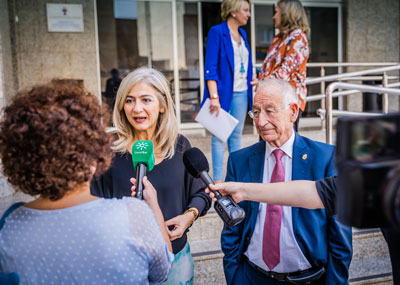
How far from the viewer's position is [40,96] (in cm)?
115

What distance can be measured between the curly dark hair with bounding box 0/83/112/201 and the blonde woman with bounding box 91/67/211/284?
0.84 metres

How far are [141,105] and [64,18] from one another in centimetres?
463

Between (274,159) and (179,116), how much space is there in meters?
5.07

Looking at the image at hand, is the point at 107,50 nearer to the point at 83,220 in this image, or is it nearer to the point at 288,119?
the point at 288,119

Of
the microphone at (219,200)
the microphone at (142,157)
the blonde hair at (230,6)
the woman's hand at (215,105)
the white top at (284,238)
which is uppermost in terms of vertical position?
the blonde hair at (230,6)

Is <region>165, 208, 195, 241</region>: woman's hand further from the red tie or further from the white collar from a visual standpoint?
the white collar

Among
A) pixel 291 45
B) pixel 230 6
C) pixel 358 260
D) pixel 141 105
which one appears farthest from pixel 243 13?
pixel 358 260

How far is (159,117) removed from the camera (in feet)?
7.44

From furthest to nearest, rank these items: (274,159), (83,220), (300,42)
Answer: (300,42) < (274,159) < (83,220)

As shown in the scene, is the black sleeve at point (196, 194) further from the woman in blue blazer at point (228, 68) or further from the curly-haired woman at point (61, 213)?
the woman in blue blazer at point (228, 68)

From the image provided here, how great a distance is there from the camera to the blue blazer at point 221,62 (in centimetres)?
372

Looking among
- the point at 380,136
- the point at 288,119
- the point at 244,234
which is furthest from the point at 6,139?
the point at 288,119

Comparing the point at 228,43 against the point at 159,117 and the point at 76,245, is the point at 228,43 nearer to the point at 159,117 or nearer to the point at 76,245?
the point at 159,117

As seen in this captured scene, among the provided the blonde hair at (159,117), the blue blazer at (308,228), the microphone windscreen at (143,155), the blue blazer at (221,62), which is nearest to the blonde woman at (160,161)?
the blonde hair at (159,117)
